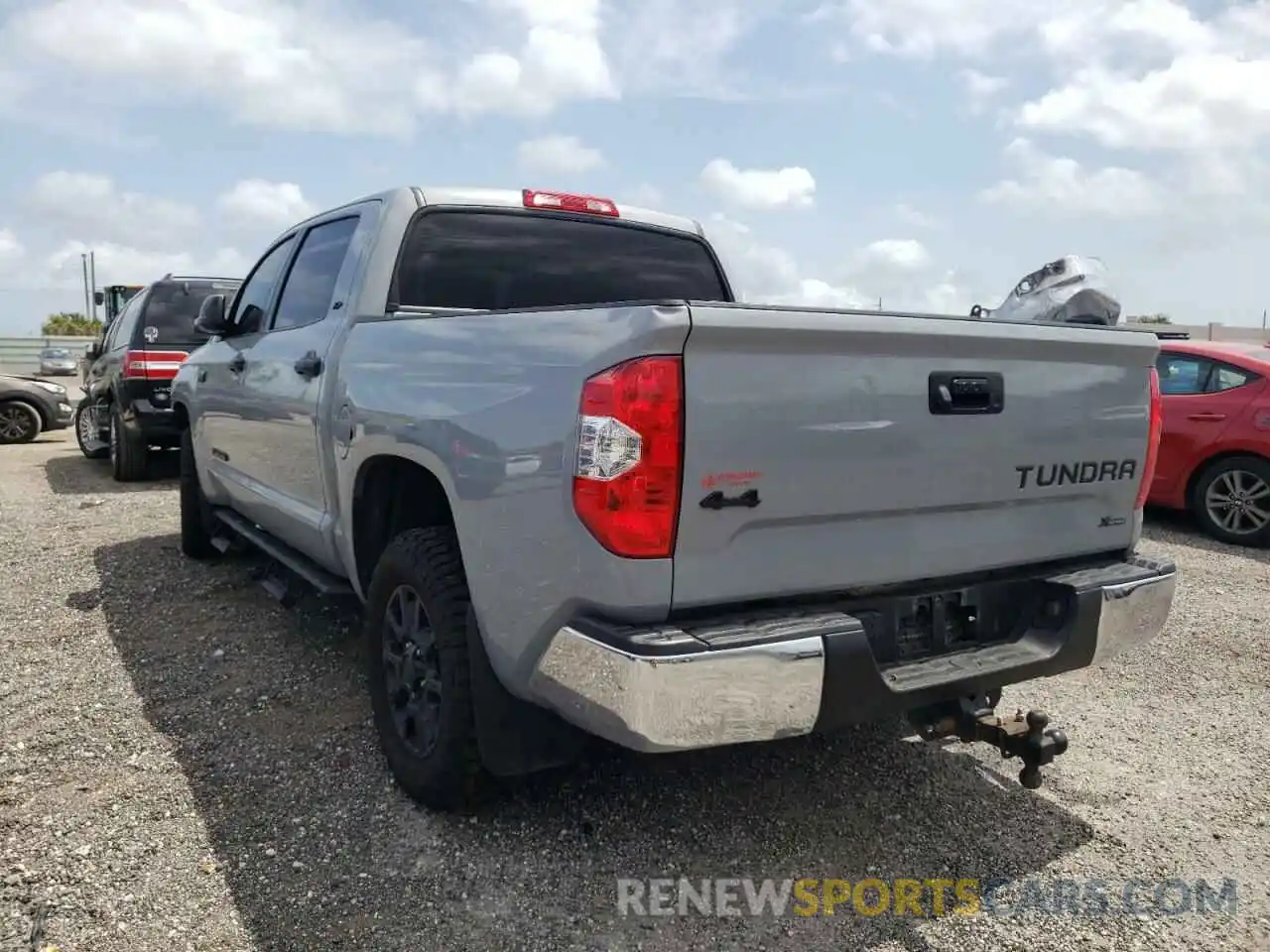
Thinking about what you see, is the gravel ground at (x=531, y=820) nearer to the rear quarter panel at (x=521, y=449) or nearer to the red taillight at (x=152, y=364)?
the rear quarter panel at (x=521, y=449)

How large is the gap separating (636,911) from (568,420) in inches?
51.2

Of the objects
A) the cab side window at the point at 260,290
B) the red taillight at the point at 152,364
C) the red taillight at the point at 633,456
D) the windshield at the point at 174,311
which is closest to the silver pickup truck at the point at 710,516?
the red taillight at the point at 633,456

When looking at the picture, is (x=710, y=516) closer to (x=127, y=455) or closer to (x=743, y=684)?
(x=743, y=684)

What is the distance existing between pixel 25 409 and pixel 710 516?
13.3m

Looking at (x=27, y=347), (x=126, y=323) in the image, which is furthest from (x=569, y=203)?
(x=27, y=347)

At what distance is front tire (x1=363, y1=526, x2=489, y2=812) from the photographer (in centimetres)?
277

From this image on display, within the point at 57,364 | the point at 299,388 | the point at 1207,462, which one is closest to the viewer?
the point at 299,388

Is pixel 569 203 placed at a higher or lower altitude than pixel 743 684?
higher

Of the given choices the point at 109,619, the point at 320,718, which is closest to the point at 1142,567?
the point at 320,718

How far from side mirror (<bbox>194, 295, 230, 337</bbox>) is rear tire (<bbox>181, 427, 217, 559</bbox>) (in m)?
1.08

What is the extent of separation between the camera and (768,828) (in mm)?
2980

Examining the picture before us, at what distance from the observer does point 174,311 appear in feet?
30.3

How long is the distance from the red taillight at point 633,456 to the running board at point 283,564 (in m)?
1.85

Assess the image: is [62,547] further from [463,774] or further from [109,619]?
[463,774]
